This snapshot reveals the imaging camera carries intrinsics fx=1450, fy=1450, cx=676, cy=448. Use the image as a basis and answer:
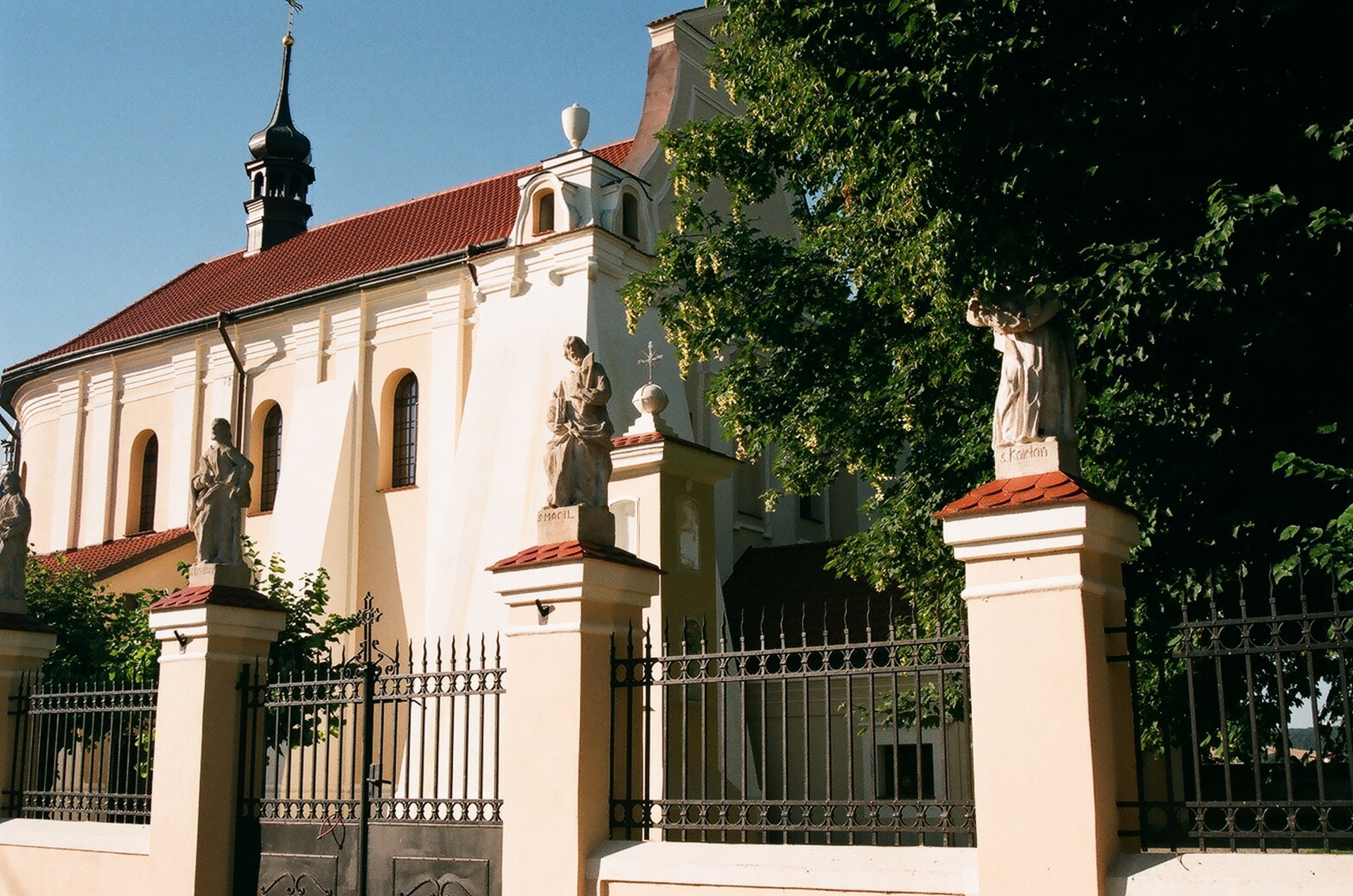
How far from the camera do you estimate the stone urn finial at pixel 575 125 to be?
72.5ft

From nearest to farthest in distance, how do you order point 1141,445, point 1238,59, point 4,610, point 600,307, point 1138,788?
1. point 1138,788
2. point 1238,59
3. point 1141,445
4. point 4,610
5. point 600,307

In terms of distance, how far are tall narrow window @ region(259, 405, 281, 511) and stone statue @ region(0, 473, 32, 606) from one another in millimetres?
12182

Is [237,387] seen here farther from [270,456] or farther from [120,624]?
[120,624]

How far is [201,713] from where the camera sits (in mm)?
10703

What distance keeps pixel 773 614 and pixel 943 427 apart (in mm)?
7808

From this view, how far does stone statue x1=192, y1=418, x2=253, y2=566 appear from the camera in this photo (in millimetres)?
11383

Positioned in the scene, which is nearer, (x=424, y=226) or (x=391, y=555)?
(x=391, y=555)

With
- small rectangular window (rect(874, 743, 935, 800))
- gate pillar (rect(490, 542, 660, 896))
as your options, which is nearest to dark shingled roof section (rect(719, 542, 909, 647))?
small rectangular window (rect(874, 743, 935, 800))

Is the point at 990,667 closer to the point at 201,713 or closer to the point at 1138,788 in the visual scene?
the point at 1138,788

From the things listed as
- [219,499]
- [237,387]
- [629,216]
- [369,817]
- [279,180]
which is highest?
[279,180]

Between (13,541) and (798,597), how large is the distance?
11.4 m

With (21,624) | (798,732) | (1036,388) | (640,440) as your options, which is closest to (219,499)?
(21,624)

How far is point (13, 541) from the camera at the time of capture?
524 inches

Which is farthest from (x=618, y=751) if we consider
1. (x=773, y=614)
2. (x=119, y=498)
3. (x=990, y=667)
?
(x=119, y=498)
